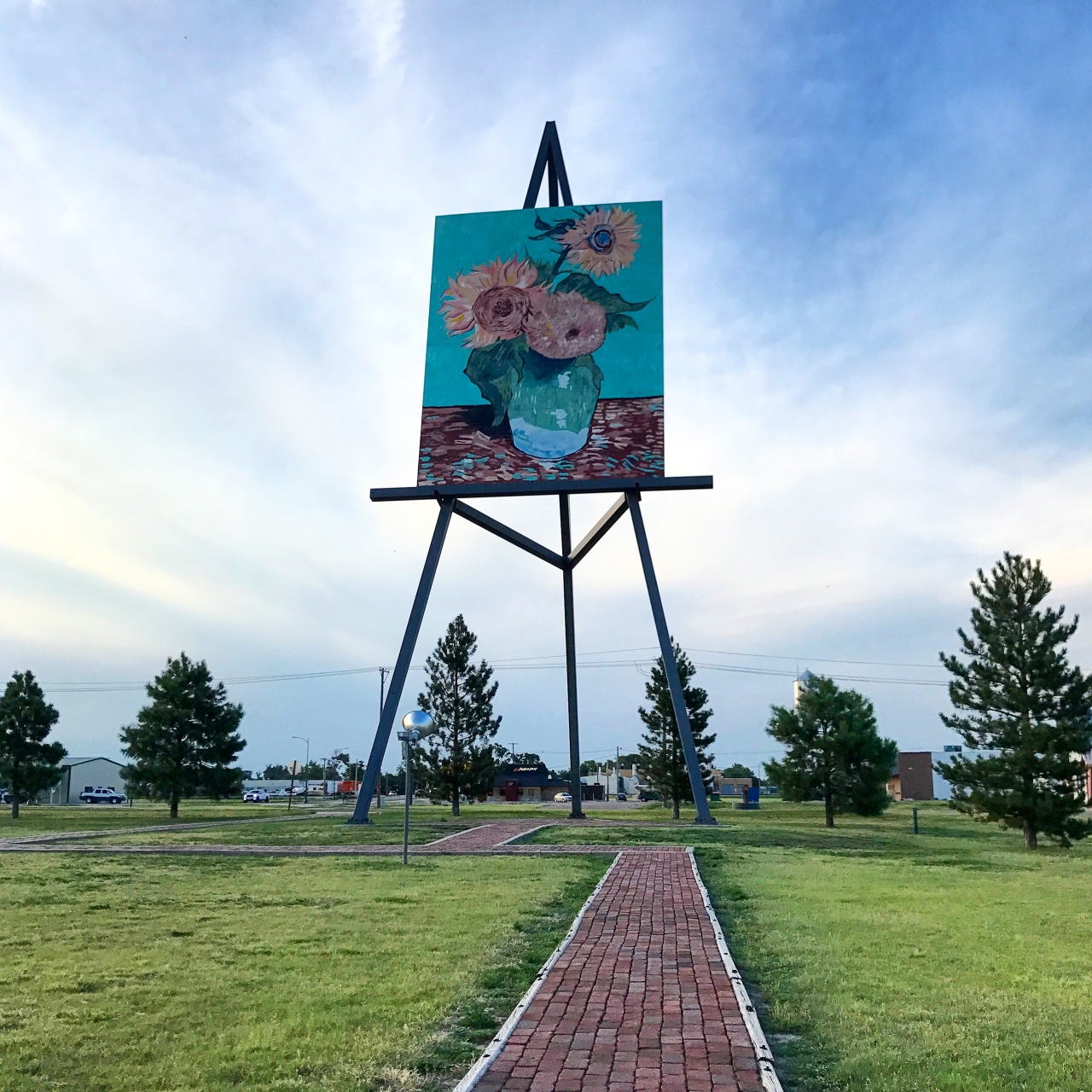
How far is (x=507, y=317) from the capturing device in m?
28.0

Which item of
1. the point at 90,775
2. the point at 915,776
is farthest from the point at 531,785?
the point at 90,775

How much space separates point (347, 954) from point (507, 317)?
22.7 metres

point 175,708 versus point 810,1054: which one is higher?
point 175,708

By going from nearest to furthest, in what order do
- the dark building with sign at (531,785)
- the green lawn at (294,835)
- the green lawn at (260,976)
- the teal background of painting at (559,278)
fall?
the green lawn at (260,976) → the green lawn at (294,835) → the teal background of painting at (559,278) → the dark building with sign at (531,785)

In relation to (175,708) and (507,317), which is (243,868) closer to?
(507,317)

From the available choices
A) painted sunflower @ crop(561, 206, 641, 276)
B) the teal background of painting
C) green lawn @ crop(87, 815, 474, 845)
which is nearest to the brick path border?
green lawn @ crop(87, 815, 474, 845)

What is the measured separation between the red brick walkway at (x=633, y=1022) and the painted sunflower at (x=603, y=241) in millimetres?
22329

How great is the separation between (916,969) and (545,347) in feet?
73.7

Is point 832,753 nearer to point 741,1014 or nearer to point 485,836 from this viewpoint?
point 485,836

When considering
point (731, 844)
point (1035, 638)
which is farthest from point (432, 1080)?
point (1035, 638)

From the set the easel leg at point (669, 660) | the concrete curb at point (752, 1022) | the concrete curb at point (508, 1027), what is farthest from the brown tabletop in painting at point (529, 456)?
the concrete curb at point (508, 1027)

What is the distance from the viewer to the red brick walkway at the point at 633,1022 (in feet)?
14.9

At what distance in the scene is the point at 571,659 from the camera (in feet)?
110

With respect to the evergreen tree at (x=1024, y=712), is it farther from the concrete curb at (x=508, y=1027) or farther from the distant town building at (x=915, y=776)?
the distant town building at (x=915, y=776)
